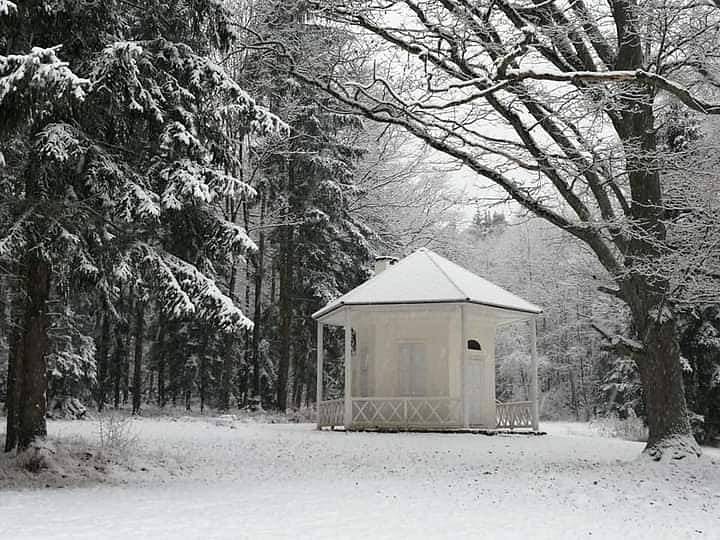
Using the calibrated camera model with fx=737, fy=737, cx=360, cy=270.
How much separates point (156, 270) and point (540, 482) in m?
6.17

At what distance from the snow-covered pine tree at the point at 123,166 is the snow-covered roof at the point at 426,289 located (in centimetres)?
985

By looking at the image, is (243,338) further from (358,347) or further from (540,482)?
(540,482)

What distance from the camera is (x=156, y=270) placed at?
10.4 m

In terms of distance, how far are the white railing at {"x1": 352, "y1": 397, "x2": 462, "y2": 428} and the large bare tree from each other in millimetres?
8472

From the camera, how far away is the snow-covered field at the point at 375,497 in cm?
709

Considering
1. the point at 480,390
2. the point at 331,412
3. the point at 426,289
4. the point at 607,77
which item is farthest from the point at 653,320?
the point at 331,412

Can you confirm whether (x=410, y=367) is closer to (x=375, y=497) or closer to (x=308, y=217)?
(x=308, y=217)

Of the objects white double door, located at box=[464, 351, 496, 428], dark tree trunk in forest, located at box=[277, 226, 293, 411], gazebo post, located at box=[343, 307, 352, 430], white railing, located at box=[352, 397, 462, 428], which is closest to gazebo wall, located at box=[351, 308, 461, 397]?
white railing, located at box=[352, 397, 462, 428]

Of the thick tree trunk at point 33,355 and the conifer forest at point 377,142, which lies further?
the thick tree trunk at point 33,355

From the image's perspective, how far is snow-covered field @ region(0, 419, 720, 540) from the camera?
7094 mm

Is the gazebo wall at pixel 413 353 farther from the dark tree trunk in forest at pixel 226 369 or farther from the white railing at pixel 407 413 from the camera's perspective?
the dark tree trunk in forest at pixel 226 369

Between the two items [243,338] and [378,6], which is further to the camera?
[243,338]

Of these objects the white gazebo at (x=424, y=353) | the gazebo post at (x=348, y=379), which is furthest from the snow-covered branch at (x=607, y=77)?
the gazebo post at (x=348, y=379)

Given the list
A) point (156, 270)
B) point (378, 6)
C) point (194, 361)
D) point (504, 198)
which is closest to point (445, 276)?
point (504, 198)
